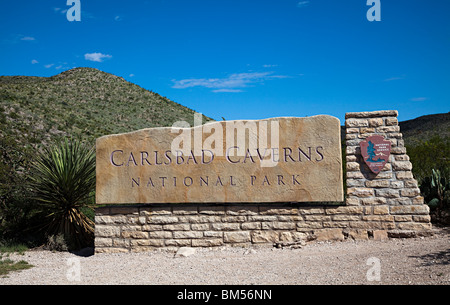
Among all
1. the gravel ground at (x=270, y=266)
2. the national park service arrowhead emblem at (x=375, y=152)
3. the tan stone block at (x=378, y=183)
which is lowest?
the gravel ground at (x=270, y=266)

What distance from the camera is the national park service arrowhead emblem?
7.90 m

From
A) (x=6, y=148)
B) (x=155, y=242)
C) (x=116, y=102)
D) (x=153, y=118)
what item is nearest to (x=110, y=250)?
(x=155, y=242)

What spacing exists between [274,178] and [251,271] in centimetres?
225

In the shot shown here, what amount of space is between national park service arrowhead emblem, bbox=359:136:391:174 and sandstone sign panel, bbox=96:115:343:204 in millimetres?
561

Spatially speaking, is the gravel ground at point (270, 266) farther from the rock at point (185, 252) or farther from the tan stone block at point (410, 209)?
the tan stone block at point (410, 209)

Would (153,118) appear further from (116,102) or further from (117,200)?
(117,200)

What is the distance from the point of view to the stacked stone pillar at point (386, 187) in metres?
7.80

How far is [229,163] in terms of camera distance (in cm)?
817

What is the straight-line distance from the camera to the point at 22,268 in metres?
7.48

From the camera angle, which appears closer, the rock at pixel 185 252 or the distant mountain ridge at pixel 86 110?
the rock at pixel 185 252

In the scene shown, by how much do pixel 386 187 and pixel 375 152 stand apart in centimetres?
72

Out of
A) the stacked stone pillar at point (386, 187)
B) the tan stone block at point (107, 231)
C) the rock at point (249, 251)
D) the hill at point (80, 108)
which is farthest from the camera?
the hill at point (80, 108)

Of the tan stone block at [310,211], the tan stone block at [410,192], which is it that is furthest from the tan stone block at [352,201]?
the tan stone block at [410,192]

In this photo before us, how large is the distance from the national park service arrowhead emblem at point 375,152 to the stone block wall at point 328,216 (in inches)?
4.3
